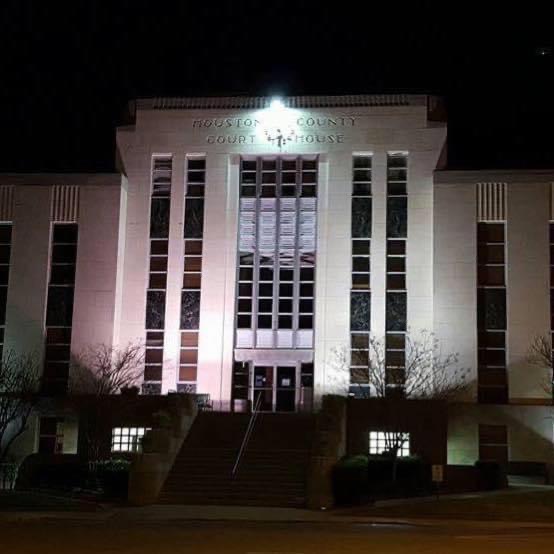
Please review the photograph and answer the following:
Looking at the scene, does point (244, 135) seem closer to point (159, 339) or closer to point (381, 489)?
point (159, 339)

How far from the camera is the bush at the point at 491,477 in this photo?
1275 inches

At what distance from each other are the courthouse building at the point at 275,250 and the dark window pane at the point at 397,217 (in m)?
0.07

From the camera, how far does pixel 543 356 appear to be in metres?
40.6

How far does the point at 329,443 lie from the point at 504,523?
8057 millimetres

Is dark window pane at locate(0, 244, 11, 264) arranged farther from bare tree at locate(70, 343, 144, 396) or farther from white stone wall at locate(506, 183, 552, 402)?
white stone wall at locate(506, 183, 552, 402)

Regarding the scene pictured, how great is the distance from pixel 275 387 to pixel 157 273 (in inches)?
304

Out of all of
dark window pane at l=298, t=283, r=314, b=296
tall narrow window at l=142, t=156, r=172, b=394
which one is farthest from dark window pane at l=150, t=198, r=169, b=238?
dark window pane at l=298, t=283, r=314, b=296

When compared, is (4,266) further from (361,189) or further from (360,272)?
(361,189)

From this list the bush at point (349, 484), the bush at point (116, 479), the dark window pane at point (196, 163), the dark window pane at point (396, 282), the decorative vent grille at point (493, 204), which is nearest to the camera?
the bush at point (349, 484)

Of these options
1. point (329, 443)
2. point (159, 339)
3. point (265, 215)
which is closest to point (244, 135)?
point (265, 215)

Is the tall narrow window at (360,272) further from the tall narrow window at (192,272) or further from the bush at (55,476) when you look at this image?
the bush at (55,476)

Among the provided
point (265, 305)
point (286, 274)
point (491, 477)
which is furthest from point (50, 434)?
point (491, 477)

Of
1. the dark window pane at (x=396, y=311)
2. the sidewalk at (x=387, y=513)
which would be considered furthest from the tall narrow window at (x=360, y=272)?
the sidewalk at (x=387, y=513)

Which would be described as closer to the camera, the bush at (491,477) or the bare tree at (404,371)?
the bush at (491,477)
